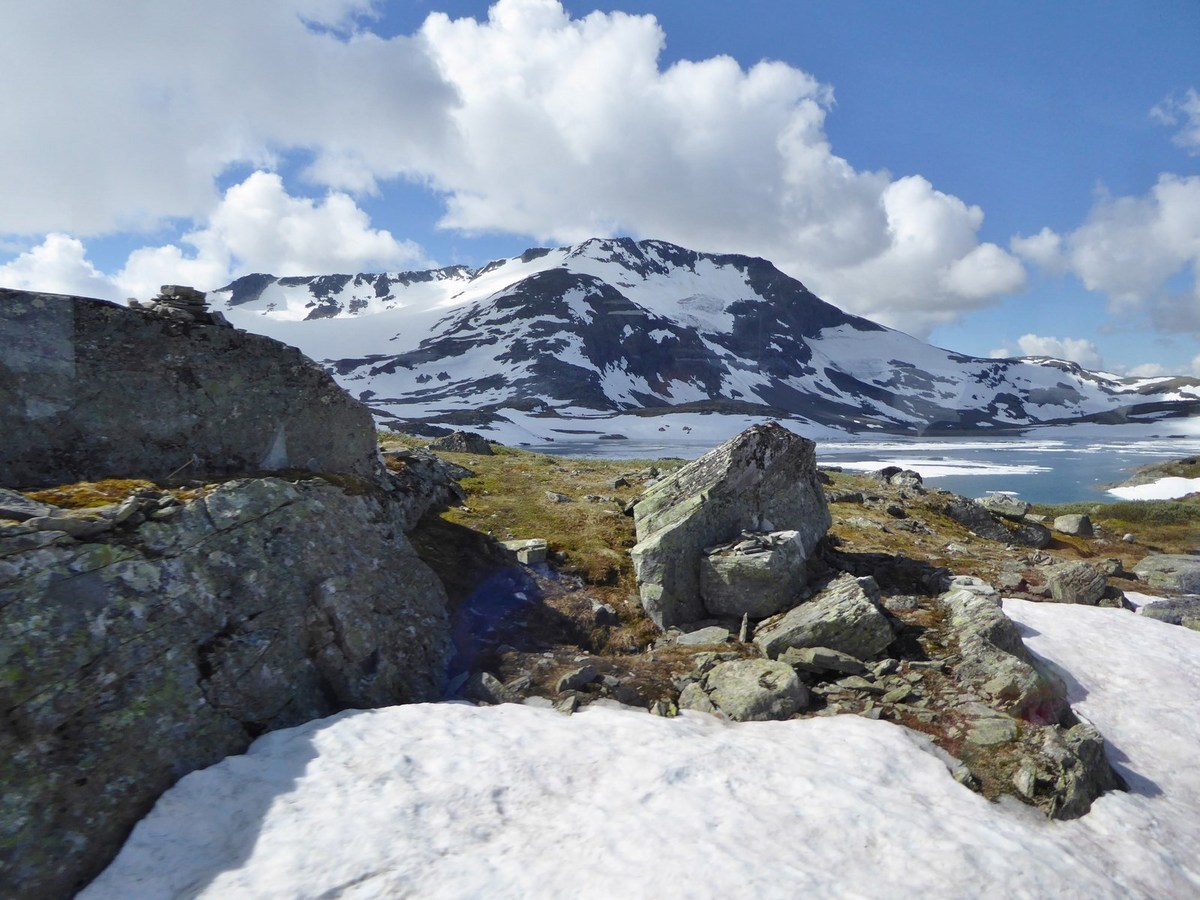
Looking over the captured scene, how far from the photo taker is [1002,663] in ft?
40.0

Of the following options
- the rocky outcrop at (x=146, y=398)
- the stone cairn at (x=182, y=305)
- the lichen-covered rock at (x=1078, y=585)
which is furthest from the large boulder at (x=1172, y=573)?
the stone cairn at (x=182, y=305)

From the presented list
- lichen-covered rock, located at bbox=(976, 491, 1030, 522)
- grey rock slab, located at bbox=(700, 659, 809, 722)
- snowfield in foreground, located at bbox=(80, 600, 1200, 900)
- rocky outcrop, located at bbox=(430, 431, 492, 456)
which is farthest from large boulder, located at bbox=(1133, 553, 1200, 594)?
rocky outcrop, located at bbox=(430, 431, 492, 456)

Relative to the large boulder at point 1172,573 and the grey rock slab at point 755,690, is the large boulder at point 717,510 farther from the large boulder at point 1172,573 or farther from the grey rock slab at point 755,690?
the large boulder at point 1172,573

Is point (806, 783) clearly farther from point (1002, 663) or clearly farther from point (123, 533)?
point (123, 533)

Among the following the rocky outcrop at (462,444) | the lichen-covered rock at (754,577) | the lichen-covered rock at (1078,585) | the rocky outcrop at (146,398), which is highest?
the rocky outcrop at (146,398)

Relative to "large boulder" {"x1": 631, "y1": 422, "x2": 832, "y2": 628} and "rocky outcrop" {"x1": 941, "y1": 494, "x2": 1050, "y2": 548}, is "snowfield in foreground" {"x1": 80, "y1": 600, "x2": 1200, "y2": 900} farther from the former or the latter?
"rocky outcrop" {"x1": 941, "y1": 494, "x2": 1050, "y2": 548}

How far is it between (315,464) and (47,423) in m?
5.01

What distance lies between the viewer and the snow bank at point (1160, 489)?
249 ft

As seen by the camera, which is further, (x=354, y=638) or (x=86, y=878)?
(x=354, y=638)

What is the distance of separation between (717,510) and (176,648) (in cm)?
1250

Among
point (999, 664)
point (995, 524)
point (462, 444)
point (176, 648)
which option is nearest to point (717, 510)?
point (999, 664)

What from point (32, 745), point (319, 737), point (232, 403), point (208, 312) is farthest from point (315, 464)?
point (32, 745)

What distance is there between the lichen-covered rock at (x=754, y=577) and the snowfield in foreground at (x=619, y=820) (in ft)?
13.9

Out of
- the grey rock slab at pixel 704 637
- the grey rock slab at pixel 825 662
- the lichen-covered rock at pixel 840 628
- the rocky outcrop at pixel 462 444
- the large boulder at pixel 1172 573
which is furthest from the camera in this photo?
the rocky outcrop at pixel 462 444
